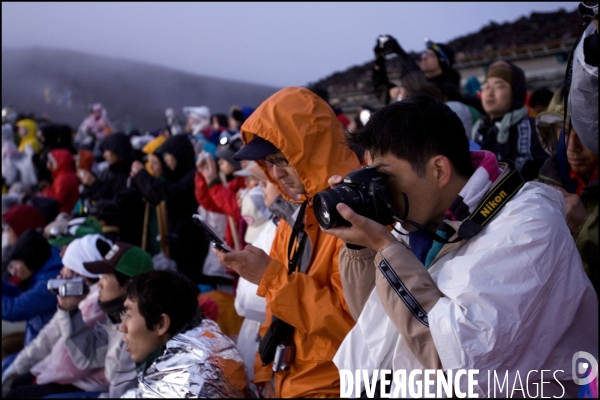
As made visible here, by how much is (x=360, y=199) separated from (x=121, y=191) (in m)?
4.55

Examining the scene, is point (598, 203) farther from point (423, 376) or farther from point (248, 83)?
point (248, 83)

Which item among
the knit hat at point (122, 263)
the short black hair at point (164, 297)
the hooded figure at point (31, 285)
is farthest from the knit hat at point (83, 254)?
the short black hair at point (164, 297)

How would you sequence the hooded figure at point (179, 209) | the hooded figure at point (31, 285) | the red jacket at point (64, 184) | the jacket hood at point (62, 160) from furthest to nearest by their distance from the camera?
1. the jacket hood at point (62, 160)
2. the red jacket at point (64, 184)
3. the hooded figure at point (179, 209)
4. the hooded figure at point (31, 285)

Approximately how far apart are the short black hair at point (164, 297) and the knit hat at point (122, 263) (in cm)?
67

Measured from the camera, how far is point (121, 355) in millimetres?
3316

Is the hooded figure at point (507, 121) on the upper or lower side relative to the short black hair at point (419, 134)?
lower

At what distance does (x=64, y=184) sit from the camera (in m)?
7.73

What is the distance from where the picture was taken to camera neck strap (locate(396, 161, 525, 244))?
166 centimetres

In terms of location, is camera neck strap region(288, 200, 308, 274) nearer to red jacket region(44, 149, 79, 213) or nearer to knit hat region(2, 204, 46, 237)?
knit hat region(2, 204, 46, 237)

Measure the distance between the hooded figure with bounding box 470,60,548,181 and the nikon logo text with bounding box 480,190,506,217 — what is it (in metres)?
2.06

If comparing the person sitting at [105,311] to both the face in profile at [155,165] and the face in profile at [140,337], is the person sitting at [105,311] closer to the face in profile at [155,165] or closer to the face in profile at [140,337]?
the face in profile at [140,337]

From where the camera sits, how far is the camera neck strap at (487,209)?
1664 mm

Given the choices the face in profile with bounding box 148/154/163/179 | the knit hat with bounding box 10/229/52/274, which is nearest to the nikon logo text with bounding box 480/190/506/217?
the knit hat with bounding box 10/229/52/274

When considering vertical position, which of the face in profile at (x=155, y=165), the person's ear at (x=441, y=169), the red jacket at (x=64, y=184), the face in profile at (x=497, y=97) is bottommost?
the red jacket at (x=64, y=184)
